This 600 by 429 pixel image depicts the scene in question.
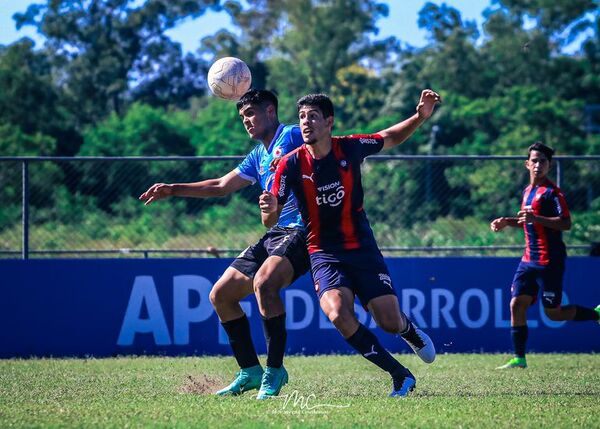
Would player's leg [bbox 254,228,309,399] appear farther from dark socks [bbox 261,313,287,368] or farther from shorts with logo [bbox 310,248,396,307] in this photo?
shorts with logo [bbox 310,248,396,307]

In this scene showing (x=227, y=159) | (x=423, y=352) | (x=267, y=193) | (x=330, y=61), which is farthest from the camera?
(x=330, y=61)

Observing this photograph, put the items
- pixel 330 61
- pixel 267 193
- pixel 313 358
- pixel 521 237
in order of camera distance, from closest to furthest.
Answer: pixel 267 193
pixel 313 358
pixel 521 237
pixel 330 61

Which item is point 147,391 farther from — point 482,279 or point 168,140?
point 168,140

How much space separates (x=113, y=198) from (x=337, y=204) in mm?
7310

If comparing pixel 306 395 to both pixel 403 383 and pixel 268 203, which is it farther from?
pixel 268 203

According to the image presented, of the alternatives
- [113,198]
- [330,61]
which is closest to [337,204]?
[113,198]

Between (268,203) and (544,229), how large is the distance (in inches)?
185

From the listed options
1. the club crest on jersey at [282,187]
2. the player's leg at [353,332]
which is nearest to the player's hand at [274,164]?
the club crest on jersey at [282,187]

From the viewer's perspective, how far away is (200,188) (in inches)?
317

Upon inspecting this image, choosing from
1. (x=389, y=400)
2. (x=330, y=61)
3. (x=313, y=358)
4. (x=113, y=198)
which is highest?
(x=330, y=61)

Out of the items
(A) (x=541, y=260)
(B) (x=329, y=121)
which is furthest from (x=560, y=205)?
(B) (x=329, y=121)

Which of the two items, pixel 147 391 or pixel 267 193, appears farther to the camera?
pixel 147 391

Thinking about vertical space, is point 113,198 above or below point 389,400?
above

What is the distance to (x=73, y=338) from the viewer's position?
1184 centimetres
